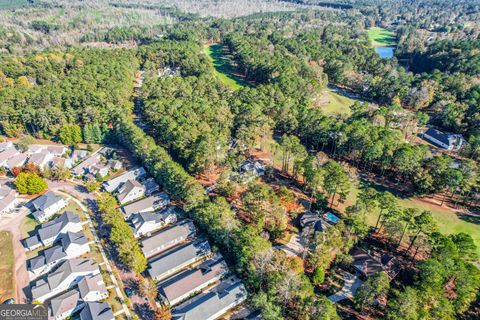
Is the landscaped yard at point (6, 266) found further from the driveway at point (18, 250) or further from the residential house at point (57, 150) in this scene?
the residential house at point (57, 150)

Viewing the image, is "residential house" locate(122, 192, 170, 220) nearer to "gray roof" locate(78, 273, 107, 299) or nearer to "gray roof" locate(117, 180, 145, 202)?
"gray roof" locate(117, 180, 145, 202)

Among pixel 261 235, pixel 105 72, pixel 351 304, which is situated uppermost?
pixel 105 72

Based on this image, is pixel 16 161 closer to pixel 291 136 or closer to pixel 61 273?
pixel 61 273

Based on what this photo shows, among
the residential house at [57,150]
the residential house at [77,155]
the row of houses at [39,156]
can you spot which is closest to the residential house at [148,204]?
the row of houses at [39,156]

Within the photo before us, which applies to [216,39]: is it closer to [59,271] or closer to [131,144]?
[131,144]

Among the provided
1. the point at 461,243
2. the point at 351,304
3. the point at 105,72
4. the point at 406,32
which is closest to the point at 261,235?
the point at 351,304

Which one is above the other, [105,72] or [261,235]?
A: [105,72]
